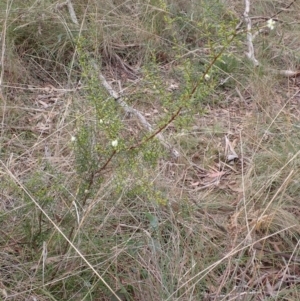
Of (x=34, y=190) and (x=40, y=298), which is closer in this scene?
(x=40, y=298)

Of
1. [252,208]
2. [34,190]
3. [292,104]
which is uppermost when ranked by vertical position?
[34,190]

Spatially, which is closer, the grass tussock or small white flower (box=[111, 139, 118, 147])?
small white flower (box=[111, 139, 118, 147])

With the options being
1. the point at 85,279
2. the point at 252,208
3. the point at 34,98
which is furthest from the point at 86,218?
the point at 34,98

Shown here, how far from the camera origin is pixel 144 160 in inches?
94.4

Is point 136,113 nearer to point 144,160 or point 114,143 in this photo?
point 144,160

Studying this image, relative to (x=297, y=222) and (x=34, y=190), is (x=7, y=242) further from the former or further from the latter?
(x=297, y=222)

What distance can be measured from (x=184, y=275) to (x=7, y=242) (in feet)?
2.13

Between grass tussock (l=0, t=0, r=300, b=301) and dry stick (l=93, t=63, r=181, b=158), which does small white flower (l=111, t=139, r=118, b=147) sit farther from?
dry stick (l=93, t=63, r=181, b=158)

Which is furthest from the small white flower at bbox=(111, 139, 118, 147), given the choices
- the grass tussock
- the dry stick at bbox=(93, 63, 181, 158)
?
the dry stick at bbox=(93, 63, 181, 158)

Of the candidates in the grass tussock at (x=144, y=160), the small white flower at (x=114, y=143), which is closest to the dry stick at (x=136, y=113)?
the grass tussock at (x=144, y=160)

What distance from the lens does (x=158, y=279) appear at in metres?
2.00

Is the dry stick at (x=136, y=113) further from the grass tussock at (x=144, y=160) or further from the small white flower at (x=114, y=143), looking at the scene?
the small white flower at (x=114, y=143)

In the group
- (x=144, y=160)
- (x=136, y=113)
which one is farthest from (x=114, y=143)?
(x=136, y=113)

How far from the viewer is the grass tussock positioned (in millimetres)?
1970
